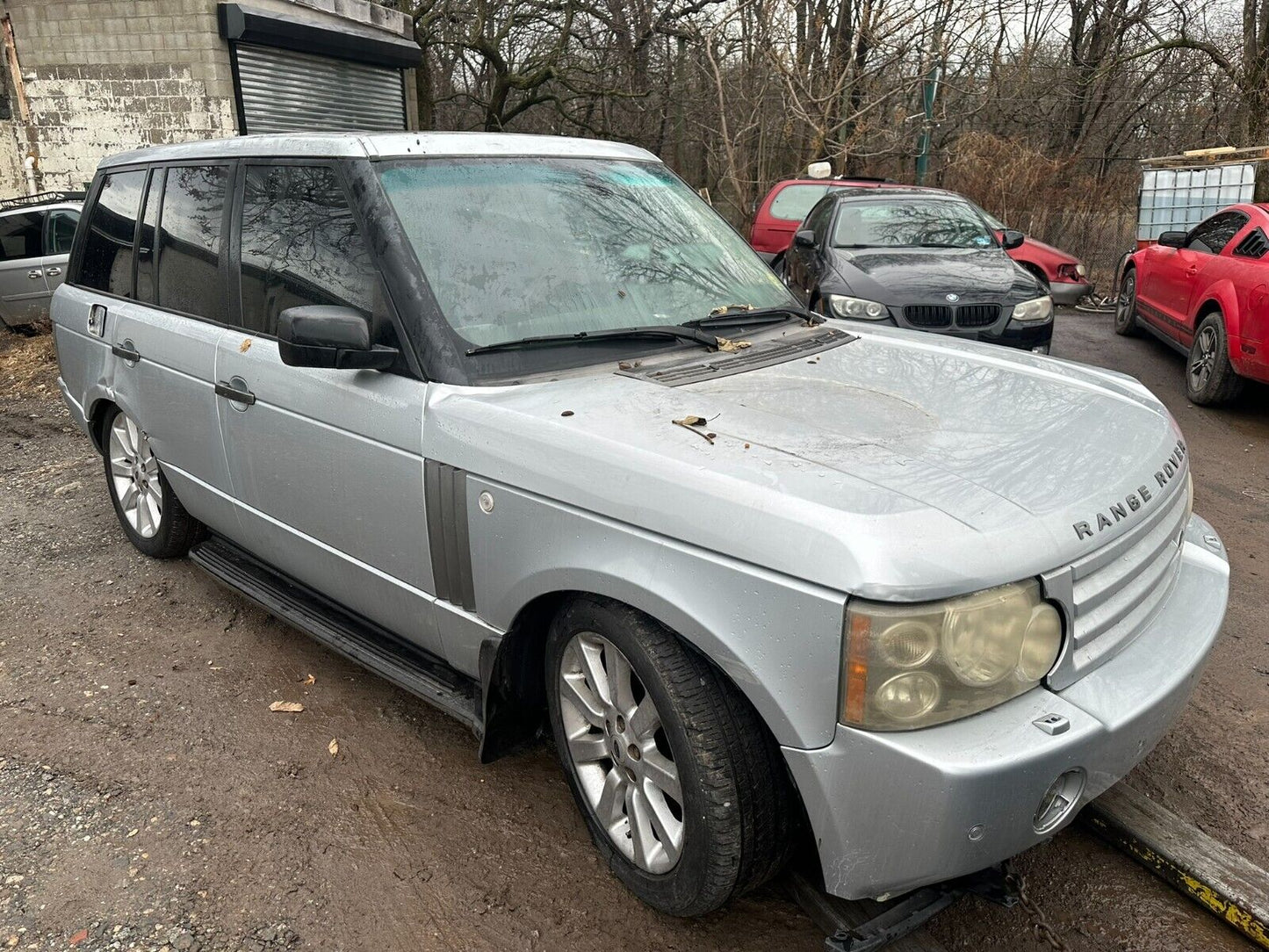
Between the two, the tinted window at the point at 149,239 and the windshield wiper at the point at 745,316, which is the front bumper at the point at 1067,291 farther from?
the tinted window at the point at 149,239

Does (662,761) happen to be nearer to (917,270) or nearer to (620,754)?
(620,754)

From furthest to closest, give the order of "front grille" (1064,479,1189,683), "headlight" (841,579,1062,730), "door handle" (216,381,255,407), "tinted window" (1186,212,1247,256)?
1. "tinted window" (1186,212,1247,256)
2. "door handle" (216,381,255,407)
3. "front grille" (1064,479,1189,683)
4. "headlight" (841,579,1062,730)

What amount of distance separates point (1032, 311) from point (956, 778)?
6468mm

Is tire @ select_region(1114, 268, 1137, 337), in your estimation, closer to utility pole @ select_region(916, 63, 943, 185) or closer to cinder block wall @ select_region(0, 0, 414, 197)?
utility pole @ select_region(916, 63, 943, 185)

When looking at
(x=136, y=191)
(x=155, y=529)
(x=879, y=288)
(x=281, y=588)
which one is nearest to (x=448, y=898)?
(x=281, y=588)

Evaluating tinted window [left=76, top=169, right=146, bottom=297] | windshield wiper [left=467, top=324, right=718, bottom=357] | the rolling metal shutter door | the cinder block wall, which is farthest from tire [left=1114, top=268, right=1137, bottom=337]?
the cinder block wall

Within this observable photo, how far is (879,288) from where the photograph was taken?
25.5ft

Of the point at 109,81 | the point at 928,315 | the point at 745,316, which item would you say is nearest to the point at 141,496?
the point at 745,316

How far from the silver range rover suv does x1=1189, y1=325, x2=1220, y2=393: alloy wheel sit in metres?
5.22

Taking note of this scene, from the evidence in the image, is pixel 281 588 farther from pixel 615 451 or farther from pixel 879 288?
pixel 879 288

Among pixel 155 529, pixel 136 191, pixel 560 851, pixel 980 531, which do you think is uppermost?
pixel 136 191

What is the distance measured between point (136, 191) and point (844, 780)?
387cm

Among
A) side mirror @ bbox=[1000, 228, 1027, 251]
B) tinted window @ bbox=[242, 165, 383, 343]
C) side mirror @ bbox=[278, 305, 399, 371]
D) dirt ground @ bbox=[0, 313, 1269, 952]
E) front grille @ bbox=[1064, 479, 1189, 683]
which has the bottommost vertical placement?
dirt ground @ bbox=[0, 313, 1269, 952]

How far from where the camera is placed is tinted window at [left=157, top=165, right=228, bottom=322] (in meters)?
3.63
